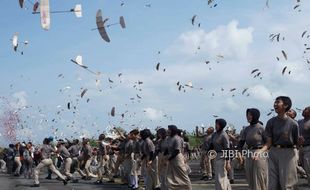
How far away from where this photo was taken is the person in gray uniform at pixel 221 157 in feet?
37.4

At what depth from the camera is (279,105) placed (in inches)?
333

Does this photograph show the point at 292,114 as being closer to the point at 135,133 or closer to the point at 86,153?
the point at 135,133

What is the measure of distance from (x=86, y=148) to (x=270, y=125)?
14.6m

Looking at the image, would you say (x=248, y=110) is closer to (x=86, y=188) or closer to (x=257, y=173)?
(x=257, y=173)

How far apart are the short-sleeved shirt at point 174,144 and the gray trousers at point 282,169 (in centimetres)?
452

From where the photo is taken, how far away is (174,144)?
13.0m

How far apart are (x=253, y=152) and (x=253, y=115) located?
772 mm

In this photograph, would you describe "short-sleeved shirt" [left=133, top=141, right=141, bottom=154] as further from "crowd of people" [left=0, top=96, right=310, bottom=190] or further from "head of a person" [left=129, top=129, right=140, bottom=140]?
"head of a person" [left=129, top=129, right=140, bottom=140]

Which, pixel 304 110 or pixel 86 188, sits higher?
pixel 304 110

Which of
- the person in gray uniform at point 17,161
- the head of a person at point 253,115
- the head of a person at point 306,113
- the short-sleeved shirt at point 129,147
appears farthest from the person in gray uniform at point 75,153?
the head of a person at point 253,115

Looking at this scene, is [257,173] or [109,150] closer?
[257,173]

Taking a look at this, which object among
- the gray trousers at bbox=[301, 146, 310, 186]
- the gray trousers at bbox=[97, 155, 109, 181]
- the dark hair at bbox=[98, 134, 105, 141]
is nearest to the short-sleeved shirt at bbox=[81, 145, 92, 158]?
the gray trousers at bbox=[97, 155, 109, 181]

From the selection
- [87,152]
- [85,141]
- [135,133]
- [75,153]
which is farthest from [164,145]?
[75,153]

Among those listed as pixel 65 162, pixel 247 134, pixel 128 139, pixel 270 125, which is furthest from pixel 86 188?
pixel 270 125
